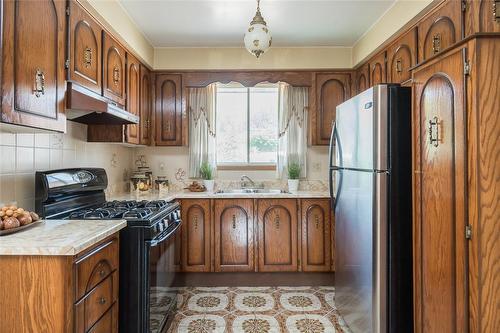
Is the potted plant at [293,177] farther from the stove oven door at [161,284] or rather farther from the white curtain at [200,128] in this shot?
the stove oven door at [161,284]

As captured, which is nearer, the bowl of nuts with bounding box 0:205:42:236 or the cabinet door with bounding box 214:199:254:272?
the bowl of nuts with bounding box 0:205:42:236

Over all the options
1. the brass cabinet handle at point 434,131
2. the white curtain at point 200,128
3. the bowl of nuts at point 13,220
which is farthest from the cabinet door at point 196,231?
the brass cabinet handle at point 434,131

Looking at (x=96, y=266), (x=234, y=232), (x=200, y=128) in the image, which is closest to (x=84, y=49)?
(x=96, y=266)

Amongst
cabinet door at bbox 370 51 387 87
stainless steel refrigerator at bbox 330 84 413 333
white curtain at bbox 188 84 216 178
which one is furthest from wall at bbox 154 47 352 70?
stainless steel refrigerator at bbox 330 84 413 333

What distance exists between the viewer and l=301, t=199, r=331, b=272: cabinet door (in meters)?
3.32

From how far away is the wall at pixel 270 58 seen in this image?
357 centimetres

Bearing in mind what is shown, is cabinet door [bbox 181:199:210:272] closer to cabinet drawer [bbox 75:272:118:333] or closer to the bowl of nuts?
cabinet drawer [bbox 75:272:118:333]

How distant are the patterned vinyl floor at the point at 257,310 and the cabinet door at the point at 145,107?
160 centimetres

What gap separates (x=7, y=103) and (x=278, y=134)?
283 cm

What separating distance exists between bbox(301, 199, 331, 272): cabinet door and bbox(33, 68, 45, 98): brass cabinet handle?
242 centimetres

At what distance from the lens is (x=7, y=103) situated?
1.34 meters

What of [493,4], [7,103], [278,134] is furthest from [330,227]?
[7,103]

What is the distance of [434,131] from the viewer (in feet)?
5.18

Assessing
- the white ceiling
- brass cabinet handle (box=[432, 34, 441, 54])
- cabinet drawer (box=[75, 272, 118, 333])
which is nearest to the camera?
cabinet drawer (box=[75, 272, 118, 333])
